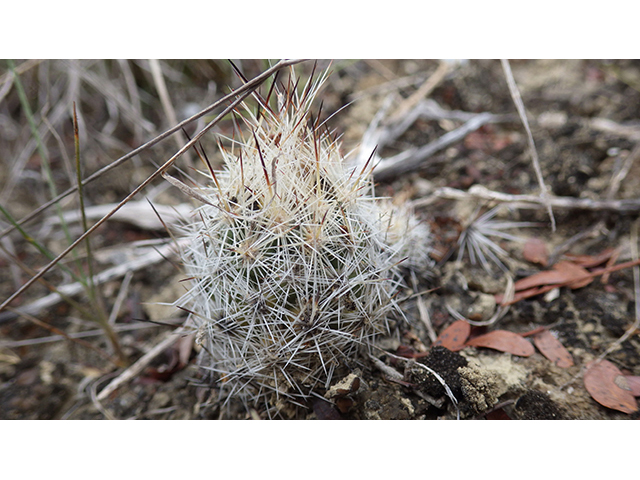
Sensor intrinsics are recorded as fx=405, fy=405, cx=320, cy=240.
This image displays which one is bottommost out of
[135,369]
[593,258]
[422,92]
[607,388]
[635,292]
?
[135,369]

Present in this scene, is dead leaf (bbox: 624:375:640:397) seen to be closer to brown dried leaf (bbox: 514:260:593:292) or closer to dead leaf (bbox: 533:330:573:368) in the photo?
dead leaf (bbox: 533:330:573:368)

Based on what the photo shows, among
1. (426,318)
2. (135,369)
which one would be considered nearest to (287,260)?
(426,318)

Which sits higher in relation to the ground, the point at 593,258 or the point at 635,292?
the point at 593,258

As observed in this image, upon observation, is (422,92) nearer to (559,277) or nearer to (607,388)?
(559,277)

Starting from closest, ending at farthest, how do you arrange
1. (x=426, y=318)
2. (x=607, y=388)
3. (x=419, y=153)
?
(x=607, y=388) < (x=426, y=318) < (x=419, y=153)

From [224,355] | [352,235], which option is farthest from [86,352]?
[352,235]

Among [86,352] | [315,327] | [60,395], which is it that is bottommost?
[60,395]

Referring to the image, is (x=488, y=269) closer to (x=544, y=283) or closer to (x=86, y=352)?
(x=544, y=283)
